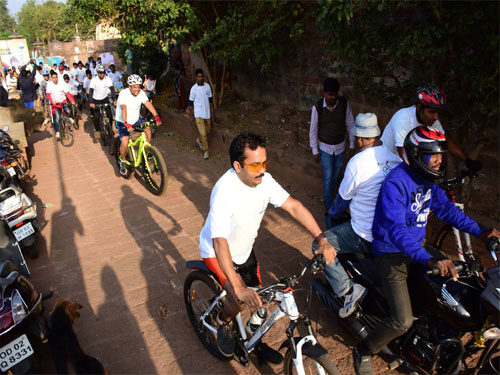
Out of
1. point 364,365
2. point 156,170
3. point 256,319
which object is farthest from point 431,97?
point 156,170

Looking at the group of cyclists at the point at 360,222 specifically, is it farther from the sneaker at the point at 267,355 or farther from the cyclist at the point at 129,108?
the cyclist at the point at 129,108

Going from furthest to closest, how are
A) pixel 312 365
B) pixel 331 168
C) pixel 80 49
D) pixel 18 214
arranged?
pixel 80 49
pixel 331 168
pixel 18 214
pixel 312 365

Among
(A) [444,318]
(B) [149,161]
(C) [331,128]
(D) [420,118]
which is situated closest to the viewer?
(A) [444,318]

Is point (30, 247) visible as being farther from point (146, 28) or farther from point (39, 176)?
point (146, 28)

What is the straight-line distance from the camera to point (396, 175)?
9.09 ft

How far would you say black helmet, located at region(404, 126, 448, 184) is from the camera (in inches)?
104

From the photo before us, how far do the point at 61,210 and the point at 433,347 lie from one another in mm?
6165

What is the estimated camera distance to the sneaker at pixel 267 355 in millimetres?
3104

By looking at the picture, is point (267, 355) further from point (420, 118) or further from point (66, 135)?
point (66, 135)

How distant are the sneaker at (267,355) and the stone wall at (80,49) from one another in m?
32.3

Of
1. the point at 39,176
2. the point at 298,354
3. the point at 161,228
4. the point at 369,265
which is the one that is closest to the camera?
the point at 298,354

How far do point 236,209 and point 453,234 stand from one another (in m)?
2.48

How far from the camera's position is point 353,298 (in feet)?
10.5

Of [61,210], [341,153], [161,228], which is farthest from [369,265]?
[61,210]
